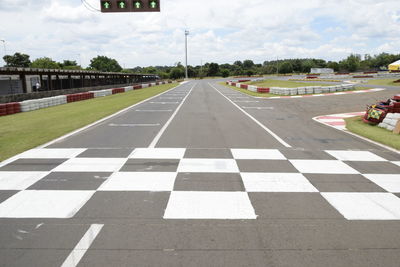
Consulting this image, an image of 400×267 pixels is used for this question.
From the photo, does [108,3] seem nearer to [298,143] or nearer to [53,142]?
[53,142]

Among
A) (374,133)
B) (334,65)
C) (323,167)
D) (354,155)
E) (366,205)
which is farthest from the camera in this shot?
(334,65)

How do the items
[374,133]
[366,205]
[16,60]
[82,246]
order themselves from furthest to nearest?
[16,60] → [374,133] → [366,205] → [82,246]

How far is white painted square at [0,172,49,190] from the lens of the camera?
19.5ft

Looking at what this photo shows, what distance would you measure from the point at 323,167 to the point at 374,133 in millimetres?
5405

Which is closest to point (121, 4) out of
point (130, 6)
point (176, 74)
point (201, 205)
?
point (130, 6)

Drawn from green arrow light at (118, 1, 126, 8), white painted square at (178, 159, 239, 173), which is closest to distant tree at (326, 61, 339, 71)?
green arrow light at (118, 1, 126, 8)

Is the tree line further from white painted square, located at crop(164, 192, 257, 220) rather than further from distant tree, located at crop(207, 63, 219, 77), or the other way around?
white painted square, located at crop(164, 192, 257, 220)

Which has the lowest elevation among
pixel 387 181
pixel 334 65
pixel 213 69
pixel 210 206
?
pixel 387 181

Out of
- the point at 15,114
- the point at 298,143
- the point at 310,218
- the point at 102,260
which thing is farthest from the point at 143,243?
the point at 15,114

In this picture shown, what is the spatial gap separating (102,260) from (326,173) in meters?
5.05

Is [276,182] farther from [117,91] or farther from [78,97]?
[117,91]

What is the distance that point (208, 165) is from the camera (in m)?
7.34

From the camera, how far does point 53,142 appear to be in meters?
10.0

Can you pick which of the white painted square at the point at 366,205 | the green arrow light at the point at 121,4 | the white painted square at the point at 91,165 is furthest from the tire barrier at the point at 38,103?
the white painted square at the point at 366,205
